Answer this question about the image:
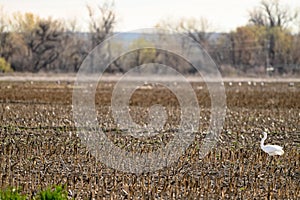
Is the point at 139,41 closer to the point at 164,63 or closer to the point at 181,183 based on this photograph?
the point at 164,63

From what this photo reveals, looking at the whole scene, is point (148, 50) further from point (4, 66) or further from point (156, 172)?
point (156, 172)

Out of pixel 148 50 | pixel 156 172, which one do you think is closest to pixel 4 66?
pixel 148 50

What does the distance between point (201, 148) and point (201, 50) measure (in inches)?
3009

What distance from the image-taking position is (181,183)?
10.9 meters

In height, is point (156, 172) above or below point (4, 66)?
below

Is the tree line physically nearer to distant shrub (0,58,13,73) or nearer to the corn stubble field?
distant shrub (0,58,13,73)

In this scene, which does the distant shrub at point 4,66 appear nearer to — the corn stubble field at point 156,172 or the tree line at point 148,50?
the tree line at point 148,50

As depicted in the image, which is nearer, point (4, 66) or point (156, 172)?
point (156, 172)

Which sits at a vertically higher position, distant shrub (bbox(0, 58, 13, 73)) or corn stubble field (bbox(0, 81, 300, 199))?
distant shrub (bbox(0, 58, 13, 73))

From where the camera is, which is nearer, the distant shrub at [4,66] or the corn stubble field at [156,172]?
the corn stubble field at [156,172]

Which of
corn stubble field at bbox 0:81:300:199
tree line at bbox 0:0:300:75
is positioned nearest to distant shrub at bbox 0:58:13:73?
tree line at bbox 0:0:300:75

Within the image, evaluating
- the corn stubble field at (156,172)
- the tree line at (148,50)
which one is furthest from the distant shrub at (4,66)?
the corn stubble field at (156,172)

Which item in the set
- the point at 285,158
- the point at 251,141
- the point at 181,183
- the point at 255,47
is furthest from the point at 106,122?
the point at 255,47

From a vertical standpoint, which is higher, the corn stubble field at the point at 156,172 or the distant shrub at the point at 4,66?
the distant shrub at the point at 4,66
